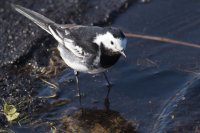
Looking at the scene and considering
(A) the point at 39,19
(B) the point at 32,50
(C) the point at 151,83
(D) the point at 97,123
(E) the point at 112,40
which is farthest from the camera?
(B) the point at 32,50

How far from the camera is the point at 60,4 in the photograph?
306 inches

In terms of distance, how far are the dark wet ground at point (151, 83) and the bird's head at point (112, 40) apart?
802mm

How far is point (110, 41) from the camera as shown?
19.0 ft

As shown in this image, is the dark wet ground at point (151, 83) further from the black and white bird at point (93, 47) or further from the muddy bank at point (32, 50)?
the black and white bird at point (93, 47)

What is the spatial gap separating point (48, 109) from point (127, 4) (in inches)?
93.2

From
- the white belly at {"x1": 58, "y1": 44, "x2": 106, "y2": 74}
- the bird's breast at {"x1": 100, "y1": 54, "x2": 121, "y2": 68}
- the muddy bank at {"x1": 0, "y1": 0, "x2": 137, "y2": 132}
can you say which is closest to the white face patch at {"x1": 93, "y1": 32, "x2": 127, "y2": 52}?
the bird's breast at {"x1": 100, "y1": 54, "x2": 121, "y2": 68}

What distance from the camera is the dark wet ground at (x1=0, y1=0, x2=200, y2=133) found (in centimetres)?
591

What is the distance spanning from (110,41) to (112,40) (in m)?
0.04

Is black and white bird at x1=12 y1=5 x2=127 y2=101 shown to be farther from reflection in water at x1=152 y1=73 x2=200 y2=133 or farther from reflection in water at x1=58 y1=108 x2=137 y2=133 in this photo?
reflection in water at x1=152 y1=73 x2=200 y2=133

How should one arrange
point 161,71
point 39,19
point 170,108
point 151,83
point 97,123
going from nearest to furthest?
1. point 170,108
2. point 97,123
3. point 151,83
4. point 161,71
5. point 39,19

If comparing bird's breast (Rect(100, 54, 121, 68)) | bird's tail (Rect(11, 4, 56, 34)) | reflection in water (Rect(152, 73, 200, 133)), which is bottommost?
reflection in water (Rect(152, 73, 200, 133))

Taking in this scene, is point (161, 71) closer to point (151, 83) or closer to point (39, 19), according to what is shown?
point (151, 83)

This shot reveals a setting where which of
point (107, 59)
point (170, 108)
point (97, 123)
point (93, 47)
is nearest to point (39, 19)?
point (93, 47)

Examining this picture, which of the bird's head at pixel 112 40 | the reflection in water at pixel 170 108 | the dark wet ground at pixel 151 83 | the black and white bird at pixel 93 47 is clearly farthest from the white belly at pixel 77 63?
the reflection in water at pixel 170 108
